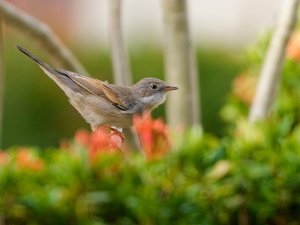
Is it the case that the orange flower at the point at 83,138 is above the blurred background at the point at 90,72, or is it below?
below

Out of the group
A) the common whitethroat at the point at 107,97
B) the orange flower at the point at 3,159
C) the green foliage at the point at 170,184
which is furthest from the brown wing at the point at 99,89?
the orange flower at the point at 3,159

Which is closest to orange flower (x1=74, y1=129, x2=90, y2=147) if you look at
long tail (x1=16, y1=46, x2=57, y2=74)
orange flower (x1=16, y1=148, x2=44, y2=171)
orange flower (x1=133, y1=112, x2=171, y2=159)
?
orange flower (x1=133, y1=112, x2=171, y2=159)

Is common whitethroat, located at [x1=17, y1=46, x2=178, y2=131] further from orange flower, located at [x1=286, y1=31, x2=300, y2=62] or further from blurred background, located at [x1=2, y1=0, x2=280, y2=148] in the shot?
blurred background, located at [x1=2, y1=0, x2=280, y2=148]

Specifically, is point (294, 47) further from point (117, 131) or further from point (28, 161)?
point (117, 131)

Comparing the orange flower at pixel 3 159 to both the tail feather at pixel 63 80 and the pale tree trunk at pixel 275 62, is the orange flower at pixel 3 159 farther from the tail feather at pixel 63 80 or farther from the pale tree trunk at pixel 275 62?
the tail feather at pixel 63 80

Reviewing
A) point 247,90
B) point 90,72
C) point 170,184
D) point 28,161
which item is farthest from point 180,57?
point 90,72

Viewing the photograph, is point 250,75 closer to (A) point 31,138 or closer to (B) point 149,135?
(A) point 31,138
